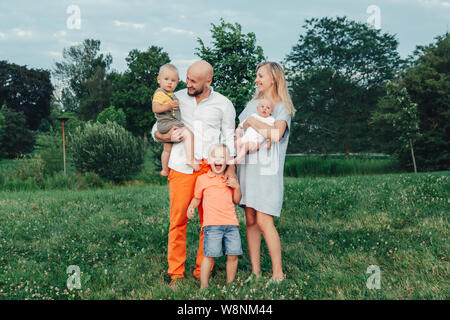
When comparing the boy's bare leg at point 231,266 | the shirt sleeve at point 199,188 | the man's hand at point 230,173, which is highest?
the man's hand at point 230,173

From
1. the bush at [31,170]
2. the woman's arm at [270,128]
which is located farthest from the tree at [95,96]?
the woman's arm at [270,128]

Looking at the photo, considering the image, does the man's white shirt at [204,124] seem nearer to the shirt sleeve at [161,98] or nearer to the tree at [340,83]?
the shirt sleeve at [161,98]

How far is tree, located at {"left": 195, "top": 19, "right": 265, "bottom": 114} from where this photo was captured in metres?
9.05

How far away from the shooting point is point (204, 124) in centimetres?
416

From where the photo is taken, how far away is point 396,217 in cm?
A: 649

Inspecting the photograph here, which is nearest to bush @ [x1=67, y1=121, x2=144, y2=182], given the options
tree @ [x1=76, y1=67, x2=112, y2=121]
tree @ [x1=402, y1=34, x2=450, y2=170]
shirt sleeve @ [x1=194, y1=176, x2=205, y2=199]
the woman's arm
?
shirt sleeve @ [x1=194, y1=176, x2=205, y2=199]

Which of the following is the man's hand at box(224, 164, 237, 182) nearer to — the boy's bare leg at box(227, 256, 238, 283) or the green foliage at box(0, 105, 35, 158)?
the boy's bare leg at box(227, 256, 238, 283)

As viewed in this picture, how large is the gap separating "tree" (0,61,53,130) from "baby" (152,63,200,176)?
153 ft

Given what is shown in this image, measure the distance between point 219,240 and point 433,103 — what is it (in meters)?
25.0

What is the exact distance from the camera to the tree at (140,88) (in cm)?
4456

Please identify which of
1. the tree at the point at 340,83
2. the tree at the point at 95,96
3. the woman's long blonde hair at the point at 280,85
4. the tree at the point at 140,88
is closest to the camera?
the woman's long blonde hair at the point at 280,85

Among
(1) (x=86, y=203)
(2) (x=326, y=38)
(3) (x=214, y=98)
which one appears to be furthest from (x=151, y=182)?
(2) (x=326, y=38)

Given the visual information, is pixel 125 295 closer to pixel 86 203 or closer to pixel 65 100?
pixel 86 203

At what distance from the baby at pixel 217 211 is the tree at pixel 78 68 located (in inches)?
2083
